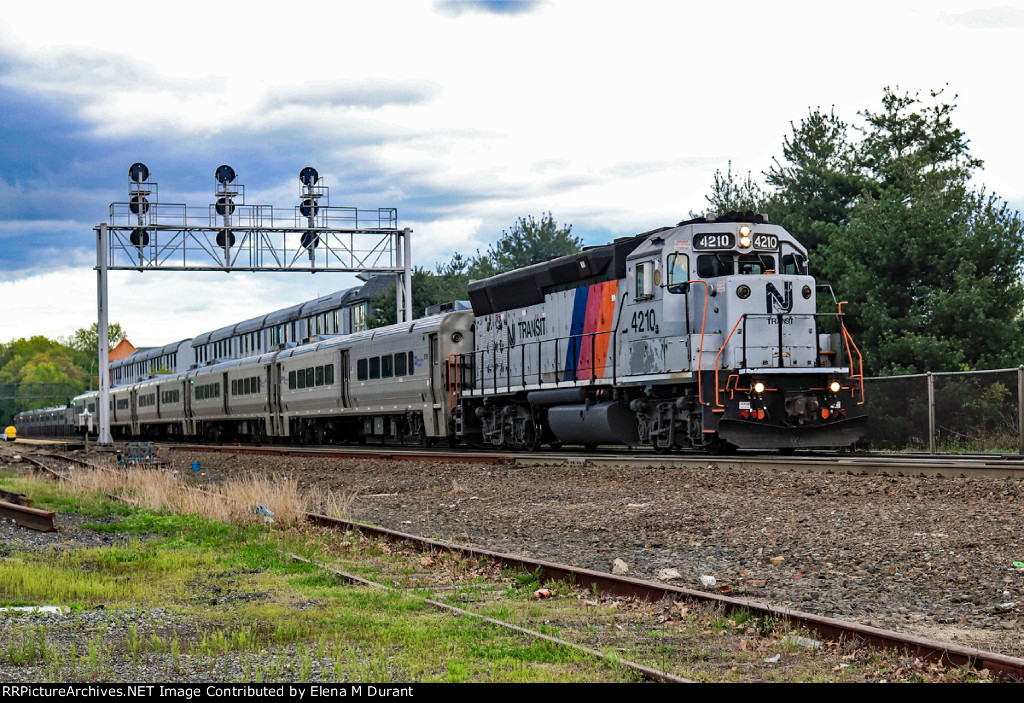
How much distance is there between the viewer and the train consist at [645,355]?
17.1 meters

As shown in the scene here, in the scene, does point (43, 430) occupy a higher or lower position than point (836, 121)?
lower

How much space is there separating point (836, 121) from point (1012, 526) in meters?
25.0

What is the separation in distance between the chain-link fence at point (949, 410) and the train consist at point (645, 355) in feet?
4.10

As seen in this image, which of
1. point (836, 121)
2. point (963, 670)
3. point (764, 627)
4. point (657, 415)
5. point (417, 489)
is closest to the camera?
point (963, 670)

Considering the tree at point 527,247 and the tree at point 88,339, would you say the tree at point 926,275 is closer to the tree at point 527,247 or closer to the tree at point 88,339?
the tree at point 527,247

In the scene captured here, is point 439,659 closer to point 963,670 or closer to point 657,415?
point 963,670

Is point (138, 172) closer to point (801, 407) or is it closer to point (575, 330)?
point (575, 330)

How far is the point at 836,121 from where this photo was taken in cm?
3225

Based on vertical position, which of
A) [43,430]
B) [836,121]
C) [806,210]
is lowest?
[43,430]

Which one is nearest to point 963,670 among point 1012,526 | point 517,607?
point 517,607

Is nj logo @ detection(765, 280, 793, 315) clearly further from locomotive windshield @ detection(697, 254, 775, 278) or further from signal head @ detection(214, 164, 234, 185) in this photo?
signal head @ detection(214, 164, 234, 185)

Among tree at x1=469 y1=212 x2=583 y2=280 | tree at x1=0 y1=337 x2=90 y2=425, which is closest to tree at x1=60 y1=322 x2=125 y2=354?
tree at x1=0 y1=337 x2=90 y2=425

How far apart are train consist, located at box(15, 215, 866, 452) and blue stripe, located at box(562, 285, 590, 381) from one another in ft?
0.12

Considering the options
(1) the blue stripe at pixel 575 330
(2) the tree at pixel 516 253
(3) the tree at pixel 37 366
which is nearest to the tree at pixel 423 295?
(2) the tree at pixel 516 253
